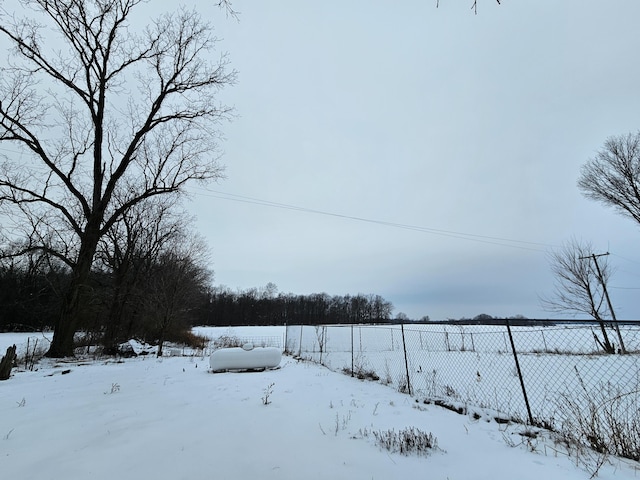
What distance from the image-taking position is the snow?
3.05 m

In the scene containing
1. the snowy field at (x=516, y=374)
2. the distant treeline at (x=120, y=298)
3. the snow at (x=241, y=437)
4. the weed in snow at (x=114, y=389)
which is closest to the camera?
the snow at (x=241, y=437)

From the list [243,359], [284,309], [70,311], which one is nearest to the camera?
[243,359]

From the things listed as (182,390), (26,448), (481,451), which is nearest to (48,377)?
(182,390)

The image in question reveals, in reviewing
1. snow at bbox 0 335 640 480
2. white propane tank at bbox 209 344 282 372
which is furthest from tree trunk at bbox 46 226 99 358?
white propane tank at bbox 209 344 282 372

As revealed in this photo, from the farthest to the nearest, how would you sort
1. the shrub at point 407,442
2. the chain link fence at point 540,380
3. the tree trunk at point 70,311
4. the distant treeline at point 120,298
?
the distant treeline at point 120,298
the tree trunk at point 70,311
the chain link fence at point 540,380
the shrub at point 407,442

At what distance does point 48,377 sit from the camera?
7672mm

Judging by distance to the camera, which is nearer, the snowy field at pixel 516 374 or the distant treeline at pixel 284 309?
the snowy field at pixel 516 374

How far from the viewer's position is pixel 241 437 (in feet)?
12.9

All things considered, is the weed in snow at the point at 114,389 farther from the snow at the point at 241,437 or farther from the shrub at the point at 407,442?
the shrub at the point at 407,442

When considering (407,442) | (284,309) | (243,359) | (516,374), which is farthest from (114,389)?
(284,309)

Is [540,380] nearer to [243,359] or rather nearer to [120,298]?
[243,359]

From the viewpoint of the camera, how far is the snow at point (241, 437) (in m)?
3.05

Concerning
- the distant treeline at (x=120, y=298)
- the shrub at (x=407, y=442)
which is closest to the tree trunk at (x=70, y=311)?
the distant treeline at (x=120, y=298)

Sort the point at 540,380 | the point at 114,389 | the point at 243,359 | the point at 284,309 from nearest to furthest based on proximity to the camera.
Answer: the point at 114,389
the point at 243,359
the point at 540,380
the point at 284,309
